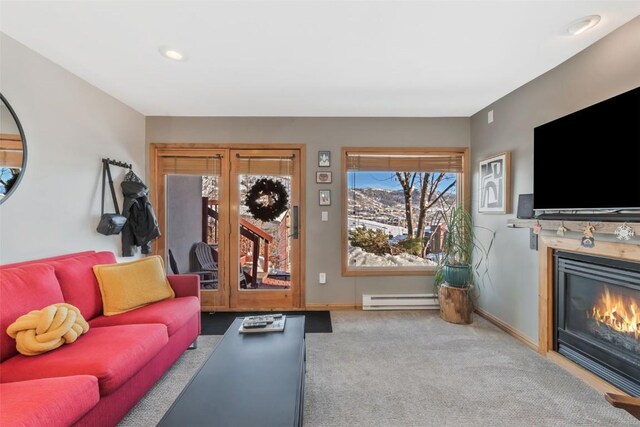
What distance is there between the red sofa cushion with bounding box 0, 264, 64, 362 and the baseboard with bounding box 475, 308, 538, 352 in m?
3.79

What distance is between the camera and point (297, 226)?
3639 millimetres

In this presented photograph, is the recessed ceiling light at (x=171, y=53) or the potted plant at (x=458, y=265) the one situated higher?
the recessed ceiling light at (x=171, y=53)

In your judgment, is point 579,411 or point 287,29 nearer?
point 579,411

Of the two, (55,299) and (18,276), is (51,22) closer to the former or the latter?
(18,276)

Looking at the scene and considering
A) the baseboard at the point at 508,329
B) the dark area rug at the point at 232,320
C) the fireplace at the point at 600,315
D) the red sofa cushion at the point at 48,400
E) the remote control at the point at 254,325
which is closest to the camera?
the red sofa cushion at the point at 48,400

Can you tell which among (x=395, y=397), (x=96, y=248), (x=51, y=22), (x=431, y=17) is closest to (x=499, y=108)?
(x=431, y=17)

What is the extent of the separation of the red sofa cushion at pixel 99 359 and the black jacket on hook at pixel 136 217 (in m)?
1.46

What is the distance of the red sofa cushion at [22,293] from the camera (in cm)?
155

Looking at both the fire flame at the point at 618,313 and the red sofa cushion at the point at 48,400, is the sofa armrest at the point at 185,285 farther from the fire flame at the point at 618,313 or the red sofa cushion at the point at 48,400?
the fire flame at the point at 618,313

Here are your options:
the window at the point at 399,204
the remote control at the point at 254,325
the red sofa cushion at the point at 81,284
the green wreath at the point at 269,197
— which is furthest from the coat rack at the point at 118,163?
the window at the point at 399,204

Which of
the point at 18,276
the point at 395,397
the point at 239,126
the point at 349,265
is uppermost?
the point at 239,126

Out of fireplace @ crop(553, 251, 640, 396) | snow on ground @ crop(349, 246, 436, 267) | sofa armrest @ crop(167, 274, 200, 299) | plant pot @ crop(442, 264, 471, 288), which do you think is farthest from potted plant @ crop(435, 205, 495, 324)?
sofa armrest @ crop(167, 274, 200, 299)

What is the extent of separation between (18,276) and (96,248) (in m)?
1.14

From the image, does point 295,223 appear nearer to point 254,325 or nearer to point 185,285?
point 185,285
